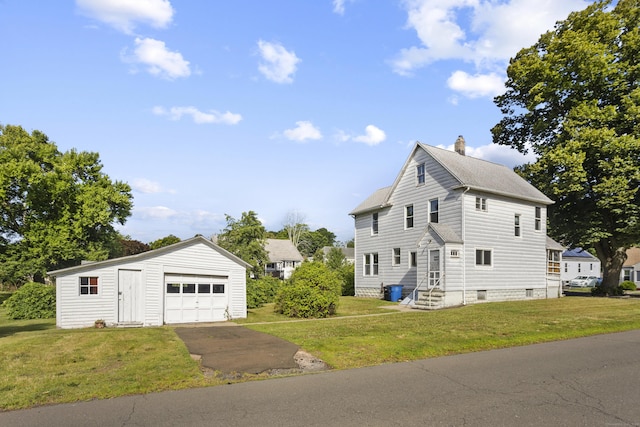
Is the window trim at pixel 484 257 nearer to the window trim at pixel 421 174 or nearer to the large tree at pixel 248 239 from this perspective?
the window trim at pixel 421 174

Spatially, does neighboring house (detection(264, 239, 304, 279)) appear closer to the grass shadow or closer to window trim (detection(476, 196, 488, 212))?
window trim (detection(476, 196, 488, 212))

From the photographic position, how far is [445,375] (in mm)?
8500

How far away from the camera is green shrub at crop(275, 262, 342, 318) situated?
66.2 ft

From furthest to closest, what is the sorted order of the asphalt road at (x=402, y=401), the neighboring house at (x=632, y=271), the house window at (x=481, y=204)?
the neighboring house at (x=632, y=271), the house window at (x=481, y=204), the asphalt road at (x=402, y=401)

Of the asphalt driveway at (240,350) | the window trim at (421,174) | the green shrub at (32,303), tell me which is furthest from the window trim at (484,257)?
the green shrub at (32,303)

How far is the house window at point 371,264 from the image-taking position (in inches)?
1254

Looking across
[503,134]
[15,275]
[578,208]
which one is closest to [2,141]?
[15,275]

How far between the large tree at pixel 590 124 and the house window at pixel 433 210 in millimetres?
8366

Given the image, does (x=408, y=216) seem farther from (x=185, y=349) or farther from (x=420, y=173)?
(x=185, y=349)

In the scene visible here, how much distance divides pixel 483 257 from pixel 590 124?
11970 mm

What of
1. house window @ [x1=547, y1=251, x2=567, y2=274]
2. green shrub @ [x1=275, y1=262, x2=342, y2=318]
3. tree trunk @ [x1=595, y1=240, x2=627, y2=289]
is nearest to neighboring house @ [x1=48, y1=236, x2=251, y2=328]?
green shrub @ [x1=275, y1=262, x2=342, y2=318]

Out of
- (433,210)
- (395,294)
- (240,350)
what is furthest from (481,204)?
(240,350)

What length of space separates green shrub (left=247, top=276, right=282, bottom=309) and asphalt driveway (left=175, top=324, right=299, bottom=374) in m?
11.1

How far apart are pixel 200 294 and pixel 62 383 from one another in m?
11.9
